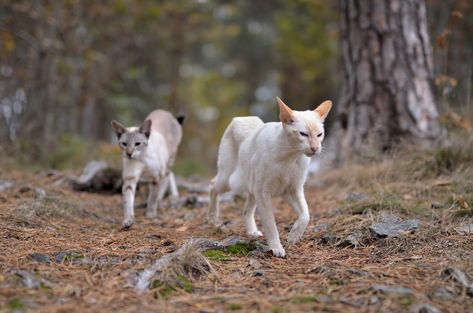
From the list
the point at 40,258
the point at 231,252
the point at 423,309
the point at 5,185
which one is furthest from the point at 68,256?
the point at 5,185

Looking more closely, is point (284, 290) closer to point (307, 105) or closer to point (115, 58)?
point (115, 58)

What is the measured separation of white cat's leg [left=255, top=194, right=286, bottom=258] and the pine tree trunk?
293 cm

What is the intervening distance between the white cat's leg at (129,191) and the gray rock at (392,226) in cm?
218

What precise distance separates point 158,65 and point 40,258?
531 inches

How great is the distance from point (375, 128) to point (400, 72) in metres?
0.78

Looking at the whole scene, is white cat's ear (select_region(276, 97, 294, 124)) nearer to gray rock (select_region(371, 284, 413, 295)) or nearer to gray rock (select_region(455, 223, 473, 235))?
gray rock (select_region(371, 284, 413, 295))

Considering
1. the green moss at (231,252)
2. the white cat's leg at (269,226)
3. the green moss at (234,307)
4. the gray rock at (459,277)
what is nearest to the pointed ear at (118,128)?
the white cat's leg at (269,226)

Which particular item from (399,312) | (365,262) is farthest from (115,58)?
(399,312)

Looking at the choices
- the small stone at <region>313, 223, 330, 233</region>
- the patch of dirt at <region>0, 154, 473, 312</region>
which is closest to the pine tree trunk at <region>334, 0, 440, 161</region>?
the patch of dirt at <region>0, 154, 473, 312</region>

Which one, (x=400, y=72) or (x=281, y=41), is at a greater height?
(x=281, y=41)

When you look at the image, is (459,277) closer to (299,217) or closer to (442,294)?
(442,294)

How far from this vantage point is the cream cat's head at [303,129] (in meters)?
3.45

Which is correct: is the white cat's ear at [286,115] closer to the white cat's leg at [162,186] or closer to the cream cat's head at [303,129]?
the cream cat's head at [303,129]

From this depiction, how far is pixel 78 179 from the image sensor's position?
255 inches
